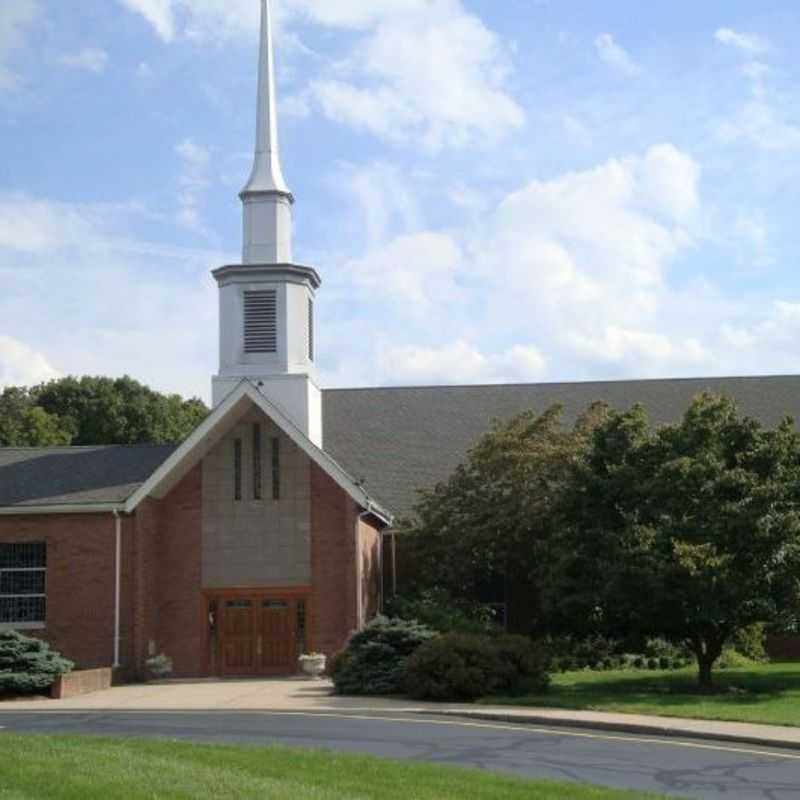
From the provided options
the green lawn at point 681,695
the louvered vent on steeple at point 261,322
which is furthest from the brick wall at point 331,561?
the green lawn at point 681,695

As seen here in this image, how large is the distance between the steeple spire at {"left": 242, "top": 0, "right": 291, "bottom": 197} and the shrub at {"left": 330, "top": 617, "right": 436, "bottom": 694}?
13578 millimetres

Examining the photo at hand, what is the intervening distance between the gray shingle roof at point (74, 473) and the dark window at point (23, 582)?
123 centimetres

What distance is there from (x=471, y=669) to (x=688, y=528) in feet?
16.2

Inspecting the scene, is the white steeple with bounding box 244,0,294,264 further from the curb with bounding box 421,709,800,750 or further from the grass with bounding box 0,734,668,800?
the grass with bounding box 0,734,668,800

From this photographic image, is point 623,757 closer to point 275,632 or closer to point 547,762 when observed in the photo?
point 547,762

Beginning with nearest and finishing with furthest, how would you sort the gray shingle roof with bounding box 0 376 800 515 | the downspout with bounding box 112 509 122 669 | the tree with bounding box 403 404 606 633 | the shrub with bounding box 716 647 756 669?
the downspout with bounding box 112 509 122 669 < the tree with bounding box 403 404 606 633 < the shrub with bounding box 716 647 756 669 < the gray shingle roof with bounding box 0 376 800 515

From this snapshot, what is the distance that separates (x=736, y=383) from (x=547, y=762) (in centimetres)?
3102

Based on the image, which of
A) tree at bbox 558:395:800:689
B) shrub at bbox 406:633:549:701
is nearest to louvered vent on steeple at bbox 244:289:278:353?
tree at bbox 558:395:800:689

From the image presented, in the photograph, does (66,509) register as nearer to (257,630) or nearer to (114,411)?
(257,630)

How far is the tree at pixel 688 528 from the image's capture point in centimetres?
2561

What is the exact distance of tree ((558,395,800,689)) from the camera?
2561 centimetres

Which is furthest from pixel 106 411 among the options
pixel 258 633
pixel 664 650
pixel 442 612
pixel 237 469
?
pixel 664 650

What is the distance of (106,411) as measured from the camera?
71312 mm

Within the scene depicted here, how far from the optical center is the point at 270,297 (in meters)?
36.5
